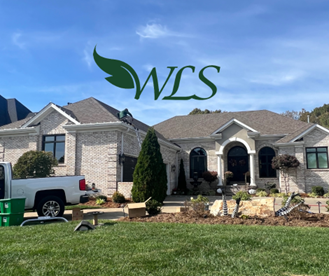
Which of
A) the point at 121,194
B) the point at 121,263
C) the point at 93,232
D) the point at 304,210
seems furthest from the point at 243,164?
the point at 121,263

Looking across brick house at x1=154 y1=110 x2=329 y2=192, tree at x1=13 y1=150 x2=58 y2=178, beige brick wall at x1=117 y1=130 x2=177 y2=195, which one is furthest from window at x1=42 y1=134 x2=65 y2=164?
brick house at x1=154 y1=110 x2=329 y2=192

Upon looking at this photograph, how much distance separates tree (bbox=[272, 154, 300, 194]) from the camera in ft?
68.7

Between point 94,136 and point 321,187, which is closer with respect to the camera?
point 94,136

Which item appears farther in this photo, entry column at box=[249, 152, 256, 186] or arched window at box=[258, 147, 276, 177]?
arched window at box=[258, 147, 276, 177]

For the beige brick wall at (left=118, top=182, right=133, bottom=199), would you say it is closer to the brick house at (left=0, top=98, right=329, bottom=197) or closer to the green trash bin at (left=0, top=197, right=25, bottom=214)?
the brick house at (left=0, top=98, right=329, bottom=197)

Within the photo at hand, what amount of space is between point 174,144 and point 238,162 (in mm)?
5401

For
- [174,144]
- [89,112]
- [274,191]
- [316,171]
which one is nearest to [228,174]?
[274,191]

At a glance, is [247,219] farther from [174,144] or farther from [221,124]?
[221,124]

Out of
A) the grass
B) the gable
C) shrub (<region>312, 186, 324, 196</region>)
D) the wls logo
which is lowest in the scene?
the grass

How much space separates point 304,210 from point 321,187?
12748 millimetres

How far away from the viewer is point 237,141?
24266 mm

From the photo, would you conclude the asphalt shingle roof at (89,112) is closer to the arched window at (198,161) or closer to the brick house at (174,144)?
the brick house at (174,144)

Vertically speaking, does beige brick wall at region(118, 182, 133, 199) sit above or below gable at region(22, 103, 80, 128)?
below

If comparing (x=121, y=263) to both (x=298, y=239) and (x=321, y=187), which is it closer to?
(x=298, y=239)
